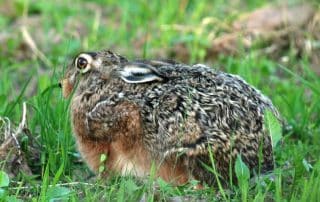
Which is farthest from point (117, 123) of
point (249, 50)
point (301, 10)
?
Result: point (301, 10)

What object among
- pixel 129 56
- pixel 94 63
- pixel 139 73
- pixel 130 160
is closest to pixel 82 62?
pixel 94 63

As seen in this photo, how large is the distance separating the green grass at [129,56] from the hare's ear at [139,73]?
0.48 m

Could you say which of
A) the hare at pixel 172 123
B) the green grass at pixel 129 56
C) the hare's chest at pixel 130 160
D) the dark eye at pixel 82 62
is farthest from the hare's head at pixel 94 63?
the hare's chest at pixel 130 160

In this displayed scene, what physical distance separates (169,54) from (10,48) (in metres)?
1.59

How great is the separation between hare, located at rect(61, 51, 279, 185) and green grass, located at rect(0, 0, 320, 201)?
0.15 m

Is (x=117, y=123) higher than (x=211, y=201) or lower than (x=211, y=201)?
higher

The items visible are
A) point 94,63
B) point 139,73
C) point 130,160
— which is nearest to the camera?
point 130,160

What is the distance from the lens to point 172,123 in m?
5.89

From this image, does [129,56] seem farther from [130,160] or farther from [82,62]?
[130,160]

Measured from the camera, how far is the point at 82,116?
20.5ft

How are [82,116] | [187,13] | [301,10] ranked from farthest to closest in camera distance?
1. [187,13]
2. [301,10]
3. [82,116]

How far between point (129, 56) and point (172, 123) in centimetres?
370

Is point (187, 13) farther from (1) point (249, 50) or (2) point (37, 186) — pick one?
(2) point (37, 186)

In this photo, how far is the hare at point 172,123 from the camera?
19.3ft
